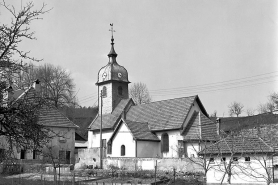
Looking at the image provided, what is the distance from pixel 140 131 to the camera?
42062mm

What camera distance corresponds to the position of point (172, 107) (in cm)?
4462

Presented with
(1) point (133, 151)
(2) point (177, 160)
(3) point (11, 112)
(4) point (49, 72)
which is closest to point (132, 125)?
(1) point (133, 151)

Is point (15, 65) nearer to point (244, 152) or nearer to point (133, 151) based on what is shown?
point (244, 152)

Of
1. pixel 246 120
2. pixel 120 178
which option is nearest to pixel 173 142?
pixel 120 178

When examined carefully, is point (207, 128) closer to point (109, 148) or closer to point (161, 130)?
point (161, 130)

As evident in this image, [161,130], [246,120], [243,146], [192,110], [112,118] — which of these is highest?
[192,110]

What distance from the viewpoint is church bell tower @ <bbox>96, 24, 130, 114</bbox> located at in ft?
177

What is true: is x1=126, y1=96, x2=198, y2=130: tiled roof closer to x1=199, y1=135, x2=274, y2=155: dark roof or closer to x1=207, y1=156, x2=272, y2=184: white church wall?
x1=199, y1=135, x2=274, y2=155: dark roof

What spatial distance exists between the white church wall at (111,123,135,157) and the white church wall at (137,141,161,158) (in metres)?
0.76

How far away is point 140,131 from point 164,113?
4.28 meters

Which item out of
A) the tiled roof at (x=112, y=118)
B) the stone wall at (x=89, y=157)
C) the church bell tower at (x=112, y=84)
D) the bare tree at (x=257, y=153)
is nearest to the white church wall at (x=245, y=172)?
the bare tree at (x=257, y=153)

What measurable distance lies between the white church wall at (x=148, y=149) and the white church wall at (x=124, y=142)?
76 cm

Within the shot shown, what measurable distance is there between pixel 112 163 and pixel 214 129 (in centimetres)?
1237

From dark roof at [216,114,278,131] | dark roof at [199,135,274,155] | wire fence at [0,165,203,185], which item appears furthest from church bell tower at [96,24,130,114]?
dark roof at [199,135,274,155]
